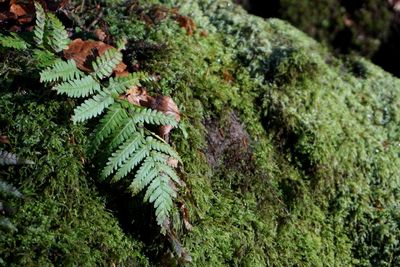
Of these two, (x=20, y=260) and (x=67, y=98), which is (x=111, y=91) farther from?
(x=20, y=260)

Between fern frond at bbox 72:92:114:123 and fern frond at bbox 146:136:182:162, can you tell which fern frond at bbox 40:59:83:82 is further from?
fern frond at bbox 146:136:182:162

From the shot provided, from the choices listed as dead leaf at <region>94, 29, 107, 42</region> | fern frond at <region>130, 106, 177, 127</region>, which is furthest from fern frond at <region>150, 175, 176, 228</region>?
dead leaf at <region>94, 29, 107, 42</region>

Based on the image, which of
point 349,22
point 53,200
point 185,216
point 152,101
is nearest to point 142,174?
point 185,216

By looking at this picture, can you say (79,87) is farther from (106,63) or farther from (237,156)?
(237,156)

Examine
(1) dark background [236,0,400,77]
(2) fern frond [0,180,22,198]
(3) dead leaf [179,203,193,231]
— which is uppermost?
(1) dark background [236,0,400,77]

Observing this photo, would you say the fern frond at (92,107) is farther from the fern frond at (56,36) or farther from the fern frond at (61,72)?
the fern frond at (56,36)

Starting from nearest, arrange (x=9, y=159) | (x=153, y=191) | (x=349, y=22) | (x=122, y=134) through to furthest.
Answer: (x=9, y=159)
(x=153, y=191)
(x=122, y=134)
(x=349, y=22)

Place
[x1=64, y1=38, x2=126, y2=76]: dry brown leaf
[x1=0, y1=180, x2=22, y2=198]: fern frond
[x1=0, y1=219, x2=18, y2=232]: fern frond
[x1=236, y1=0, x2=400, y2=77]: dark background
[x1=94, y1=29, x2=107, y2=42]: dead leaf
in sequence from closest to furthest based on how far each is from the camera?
[x1=0, y1=219, x2=18, y2=232]: fern frond → [x1=0, y1=180, x2=22, y2=198]: fern frond → [x1=64, y1=38, x2=126, y2=76]: dry brown leaf → [x1=94, y1=29, x2=107, y2=42]: dead leaf → [x1=236, y1=0, x2=400, y2=77]: dark background
